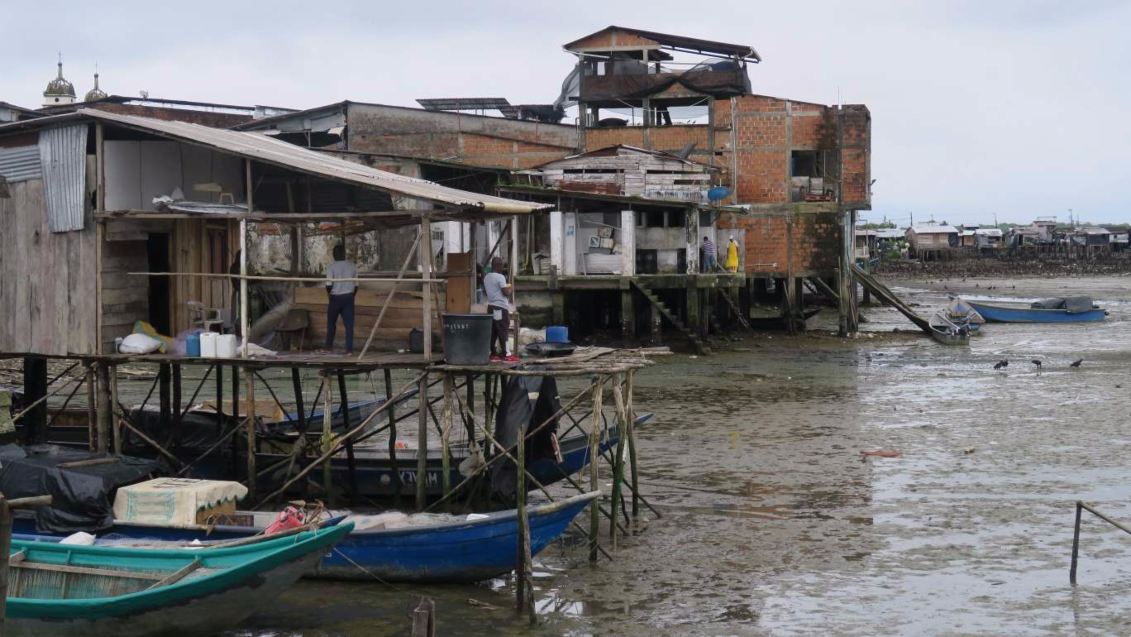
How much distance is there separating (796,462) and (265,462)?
7.35 meters

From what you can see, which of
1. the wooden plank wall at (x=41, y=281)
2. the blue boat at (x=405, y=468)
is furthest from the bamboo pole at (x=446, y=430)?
the wooden plank wall at (x=41, y=281)

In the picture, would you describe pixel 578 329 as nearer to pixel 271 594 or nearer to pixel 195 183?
pixel 195 183

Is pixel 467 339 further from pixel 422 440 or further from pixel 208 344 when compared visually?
pixel 208 344

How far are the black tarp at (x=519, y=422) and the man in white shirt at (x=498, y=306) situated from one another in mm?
572

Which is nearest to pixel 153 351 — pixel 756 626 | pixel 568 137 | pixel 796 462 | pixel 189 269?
pixel 189 269

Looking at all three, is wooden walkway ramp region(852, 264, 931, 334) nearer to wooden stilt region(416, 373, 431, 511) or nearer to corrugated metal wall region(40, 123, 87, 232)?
wooden stilt region(416, 373, 431, 511)

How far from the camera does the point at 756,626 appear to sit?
10.5 meters

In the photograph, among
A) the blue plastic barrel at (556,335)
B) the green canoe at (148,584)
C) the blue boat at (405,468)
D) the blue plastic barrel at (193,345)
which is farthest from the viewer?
the blue plastic barrel at (556,335)

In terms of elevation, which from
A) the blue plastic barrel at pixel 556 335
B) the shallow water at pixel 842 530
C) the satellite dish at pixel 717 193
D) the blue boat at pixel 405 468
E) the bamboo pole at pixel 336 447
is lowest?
the shallow water at pixel 842 530

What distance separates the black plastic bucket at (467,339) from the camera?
41.2 feet

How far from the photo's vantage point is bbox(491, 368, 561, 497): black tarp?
42.3ft

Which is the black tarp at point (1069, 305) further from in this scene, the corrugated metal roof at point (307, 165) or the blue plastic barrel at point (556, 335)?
the corrugated metal roof at point (307, 165)

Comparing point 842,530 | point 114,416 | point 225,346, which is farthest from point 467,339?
point 842,530

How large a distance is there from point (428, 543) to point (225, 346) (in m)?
3.51
